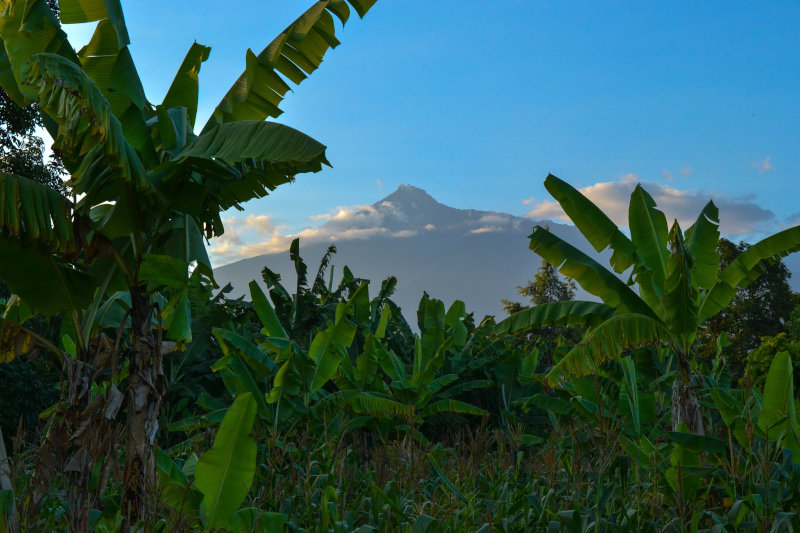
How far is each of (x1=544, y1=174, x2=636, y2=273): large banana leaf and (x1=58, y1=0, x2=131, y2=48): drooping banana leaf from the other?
646cm

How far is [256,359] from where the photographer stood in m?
11.6

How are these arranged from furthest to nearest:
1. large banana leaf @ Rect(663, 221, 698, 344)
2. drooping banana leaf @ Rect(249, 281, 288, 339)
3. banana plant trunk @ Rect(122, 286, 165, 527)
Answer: drooping banana leaf @ Rect(249, 281, 288, 339) < large banana leaf @ Rect(663, 221, 698, 344) < banana plant trunk @ Rect(122, 286, 165, 527)

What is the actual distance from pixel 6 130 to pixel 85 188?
40.4ft

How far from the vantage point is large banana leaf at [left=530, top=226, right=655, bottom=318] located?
10.5 metres

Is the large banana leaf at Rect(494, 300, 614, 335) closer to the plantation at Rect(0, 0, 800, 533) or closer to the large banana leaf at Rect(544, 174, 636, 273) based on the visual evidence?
the plantation at Rect(0, 0, 800, 533)

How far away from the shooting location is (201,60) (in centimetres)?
844

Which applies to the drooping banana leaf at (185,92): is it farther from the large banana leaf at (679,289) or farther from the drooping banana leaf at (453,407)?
the drooping banana leaf at (453,407)

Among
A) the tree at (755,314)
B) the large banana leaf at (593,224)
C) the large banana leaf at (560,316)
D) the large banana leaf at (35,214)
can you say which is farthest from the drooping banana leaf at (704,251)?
the tree at (755,314)

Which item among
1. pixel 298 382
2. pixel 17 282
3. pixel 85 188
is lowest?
pixel 298 382

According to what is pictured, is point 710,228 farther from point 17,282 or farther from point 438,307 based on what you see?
point 17,282

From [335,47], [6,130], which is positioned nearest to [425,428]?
[335,47]

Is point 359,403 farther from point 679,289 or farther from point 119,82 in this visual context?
point 119,82

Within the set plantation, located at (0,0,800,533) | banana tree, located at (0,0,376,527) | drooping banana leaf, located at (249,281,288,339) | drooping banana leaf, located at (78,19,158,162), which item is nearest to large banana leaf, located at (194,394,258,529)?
plantation, located at (0,0,800,533)

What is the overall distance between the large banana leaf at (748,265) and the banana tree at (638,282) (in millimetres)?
13
